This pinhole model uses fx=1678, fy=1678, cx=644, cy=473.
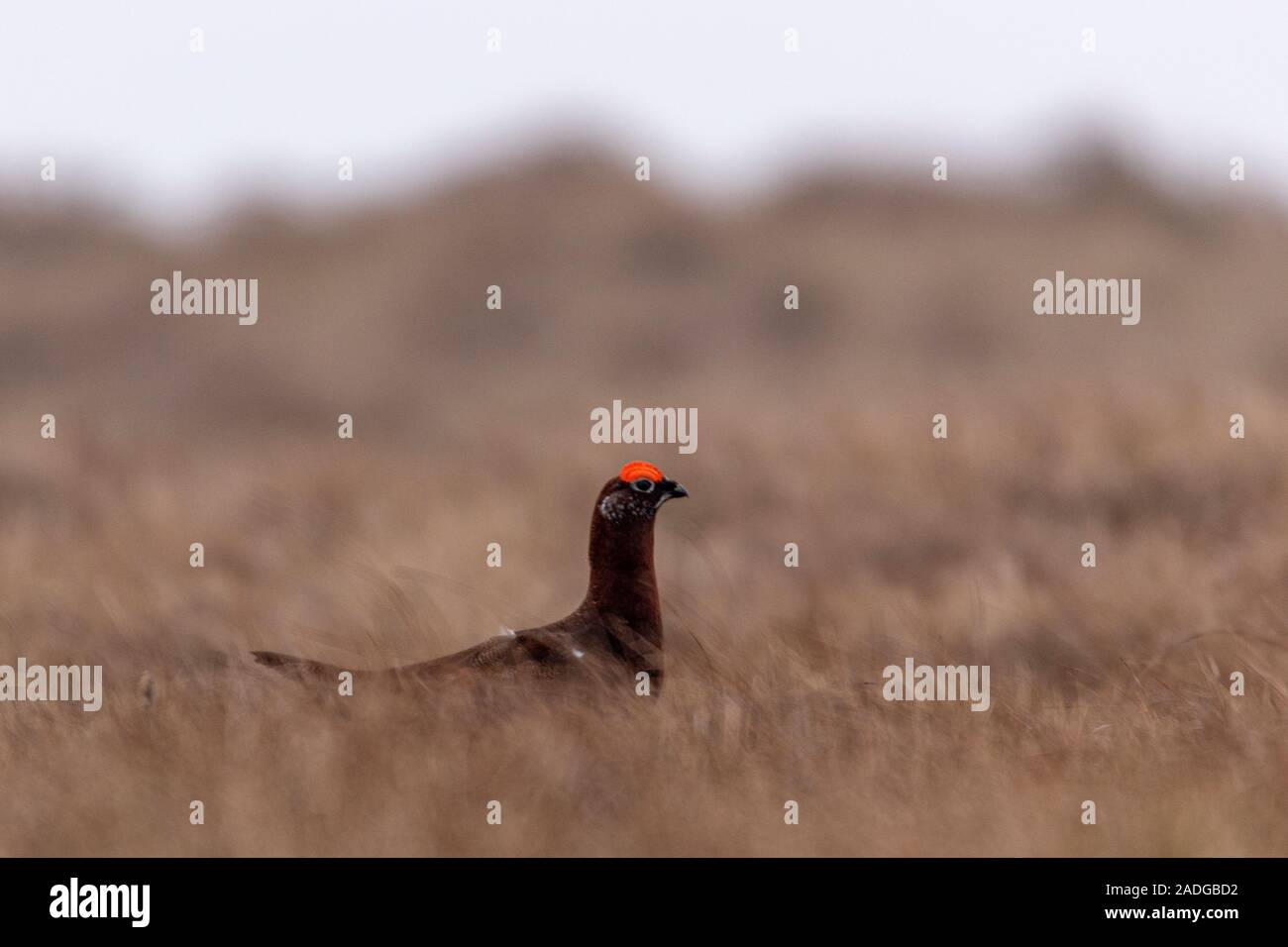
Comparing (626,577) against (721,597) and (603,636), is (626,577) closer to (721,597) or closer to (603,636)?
(603,636)

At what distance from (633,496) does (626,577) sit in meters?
0.30

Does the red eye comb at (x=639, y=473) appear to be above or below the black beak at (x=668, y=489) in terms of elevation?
above

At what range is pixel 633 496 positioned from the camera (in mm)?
5926

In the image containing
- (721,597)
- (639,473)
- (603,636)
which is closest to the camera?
(603,636)

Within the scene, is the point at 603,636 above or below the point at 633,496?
below

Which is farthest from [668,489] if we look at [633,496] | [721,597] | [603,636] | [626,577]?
[721,597]

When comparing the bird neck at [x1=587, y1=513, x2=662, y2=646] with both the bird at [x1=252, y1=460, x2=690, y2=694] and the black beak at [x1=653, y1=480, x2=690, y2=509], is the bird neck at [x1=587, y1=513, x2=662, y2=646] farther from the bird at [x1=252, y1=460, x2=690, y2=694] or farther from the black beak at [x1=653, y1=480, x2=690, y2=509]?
the black beak at [x1=653, y1=480, x2=690, y2=509]

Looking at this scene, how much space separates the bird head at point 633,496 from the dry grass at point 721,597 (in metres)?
0.60

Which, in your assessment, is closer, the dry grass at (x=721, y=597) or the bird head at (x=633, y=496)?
the dry grass at (x=721, y=597)

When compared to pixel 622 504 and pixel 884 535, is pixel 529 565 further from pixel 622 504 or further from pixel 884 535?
pixel 622 504

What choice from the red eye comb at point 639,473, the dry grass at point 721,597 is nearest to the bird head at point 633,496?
the red eye comb at point 639,473

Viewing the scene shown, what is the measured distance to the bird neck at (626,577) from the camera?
5.79 metres

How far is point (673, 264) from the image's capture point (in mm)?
35844

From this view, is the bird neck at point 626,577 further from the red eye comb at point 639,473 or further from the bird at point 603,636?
the red eye comb at point 639,473
